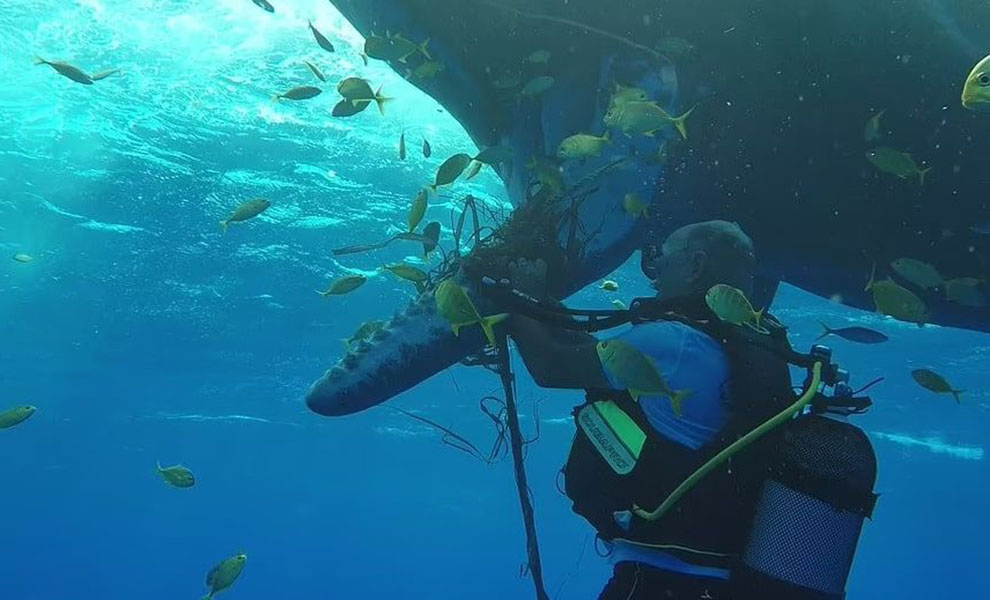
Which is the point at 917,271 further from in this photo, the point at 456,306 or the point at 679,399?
the point at 456,306

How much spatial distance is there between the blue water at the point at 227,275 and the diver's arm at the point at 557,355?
1.69 metres

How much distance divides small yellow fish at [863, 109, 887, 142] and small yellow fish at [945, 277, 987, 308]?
159 centimetres

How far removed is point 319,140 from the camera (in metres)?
15.7

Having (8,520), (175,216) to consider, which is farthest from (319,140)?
(8,520)

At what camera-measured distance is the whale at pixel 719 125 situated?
553 centimetres

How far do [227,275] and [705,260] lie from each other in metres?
21.3

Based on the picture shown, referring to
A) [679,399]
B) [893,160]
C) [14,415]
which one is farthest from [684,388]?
[14,415]

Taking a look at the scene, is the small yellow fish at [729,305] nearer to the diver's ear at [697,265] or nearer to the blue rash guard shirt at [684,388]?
the blue rash guard shirt at [684,388]

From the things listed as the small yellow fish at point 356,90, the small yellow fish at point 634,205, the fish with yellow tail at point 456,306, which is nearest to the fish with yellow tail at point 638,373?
the fish with yellow tail at point 456,306

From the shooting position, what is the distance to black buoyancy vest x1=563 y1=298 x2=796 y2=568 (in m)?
3.19

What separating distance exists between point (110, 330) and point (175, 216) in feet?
37.8

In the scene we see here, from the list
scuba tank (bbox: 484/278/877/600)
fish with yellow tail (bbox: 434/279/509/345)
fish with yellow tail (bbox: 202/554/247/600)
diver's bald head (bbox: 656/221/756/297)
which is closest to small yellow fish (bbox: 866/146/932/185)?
diver's bald head (bbox: 656/221/756/297)

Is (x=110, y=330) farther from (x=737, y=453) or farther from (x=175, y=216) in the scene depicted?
(x=737, y=453)

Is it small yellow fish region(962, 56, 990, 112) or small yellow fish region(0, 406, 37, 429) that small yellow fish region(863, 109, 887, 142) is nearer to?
small yellow fish region(962, 56, 990, 112)
